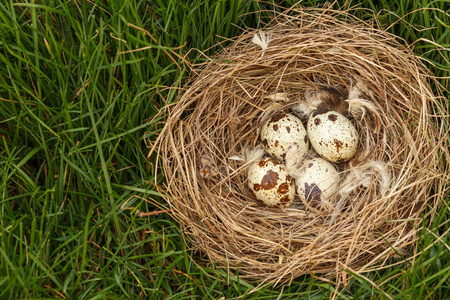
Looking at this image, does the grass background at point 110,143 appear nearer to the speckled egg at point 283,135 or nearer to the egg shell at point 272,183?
the egg shell at point 272,183

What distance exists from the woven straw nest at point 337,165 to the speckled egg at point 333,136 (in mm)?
98

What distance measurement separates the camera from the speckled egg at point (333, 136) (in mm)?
2170

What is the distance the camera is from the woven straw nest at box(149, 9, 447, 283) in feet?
6.47

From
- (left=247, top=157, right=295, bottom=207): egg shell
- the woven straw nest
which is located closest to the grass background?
the woven straw nest

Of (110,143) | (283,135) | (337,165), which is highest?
(110,143)

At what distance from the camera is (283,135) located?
225cm

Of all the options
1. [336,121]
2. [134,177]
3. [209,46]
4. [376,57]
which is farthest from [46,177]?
[376,57]

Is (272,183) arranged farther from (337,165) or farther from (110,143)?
(110,143)

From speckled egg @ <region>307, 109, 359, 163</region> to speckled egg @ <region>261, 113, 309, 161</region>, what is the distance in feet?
0.21

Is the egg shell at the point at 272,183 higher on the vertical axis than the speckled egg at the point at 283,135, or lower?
lower

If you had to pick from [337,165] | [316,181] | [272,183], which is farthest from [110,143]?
[337,165]

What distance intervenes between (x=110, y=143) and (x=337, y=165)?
1210 mm

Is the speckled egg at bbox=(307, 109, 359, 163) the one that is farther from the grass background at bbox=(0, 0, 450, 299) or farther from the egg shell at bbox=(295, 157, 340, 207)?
the grass background at bbox=(0, 0, 450, 299)

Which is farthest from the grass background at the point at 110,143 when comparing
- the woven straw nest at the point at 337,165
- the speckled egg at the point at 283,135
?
the speckled egg at the point at 283,135
